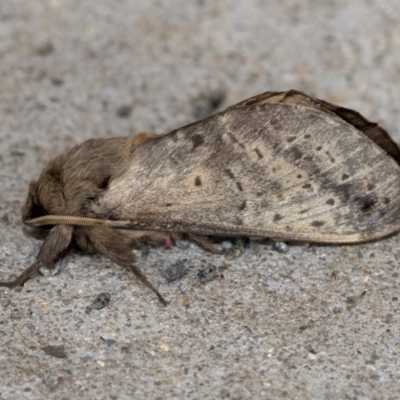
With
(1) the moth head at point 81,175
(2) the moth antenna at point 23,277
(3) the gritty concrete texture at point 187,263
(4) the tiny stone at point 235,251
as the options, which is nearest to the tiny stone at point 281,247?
(3) the gritty concrete texture at point 187,263

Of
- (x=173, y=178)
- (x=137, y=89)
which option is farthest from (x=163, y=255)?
(x=137, y=89)

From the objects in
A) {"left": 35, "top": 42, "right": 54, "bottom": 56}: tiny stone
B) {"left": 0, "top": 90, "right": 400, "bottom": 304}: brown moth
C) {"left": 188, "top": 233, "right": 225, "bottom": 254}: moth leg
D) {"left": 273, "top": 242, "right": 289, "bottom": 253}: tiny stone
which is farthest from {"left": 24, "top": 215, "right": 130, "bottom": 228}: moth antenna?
{"left": 35, "top": 42, "right": 54, "bottom": 56}: tiny stone

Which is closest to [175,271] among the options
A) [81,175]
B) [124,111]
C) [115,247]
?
[115,247]

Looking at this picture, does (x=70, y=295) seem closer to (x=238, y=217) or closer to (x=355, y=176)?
(x=238, y=217)

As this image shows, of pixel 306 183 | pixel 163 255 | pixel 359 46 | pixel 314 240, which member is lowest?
pixel 163 255

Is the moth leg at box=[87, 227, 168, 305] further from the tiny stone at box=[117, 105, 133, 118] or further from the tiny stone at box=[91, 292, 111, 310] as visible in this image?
the tiny stone at box=[117, 105, 133, 118]

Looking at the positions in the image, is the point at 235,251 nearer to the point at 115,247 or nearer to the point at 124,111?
the point at 115,247

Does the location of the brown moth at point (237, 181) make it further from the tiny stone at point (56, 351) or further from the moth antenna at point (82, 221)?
the tiny stone at point (56, 351)
